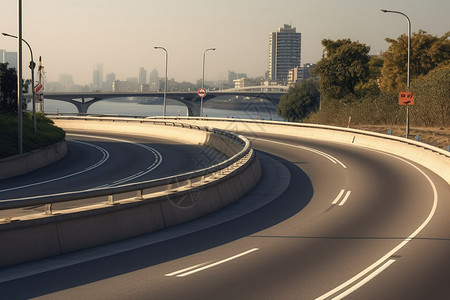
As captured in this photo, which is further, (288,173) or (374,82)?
(374,82)

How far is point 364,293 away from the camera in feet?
30.3

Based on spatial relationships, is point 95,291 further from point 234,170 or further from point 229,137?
point 229,137

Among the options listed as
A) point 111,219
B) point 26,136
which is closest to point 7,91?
point 26,136

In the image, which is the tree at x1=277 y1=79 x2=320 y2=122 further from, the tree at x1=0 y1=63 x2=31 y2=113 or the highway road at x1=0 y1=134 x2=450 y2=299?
the highway road at x1=0 y1=134 x2=450 y2=299

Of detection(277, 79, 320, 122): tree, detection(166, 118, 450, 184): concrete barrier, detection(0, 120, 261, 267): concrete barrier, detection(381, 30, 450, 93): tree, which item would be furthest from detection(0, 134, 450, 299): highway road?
detection(277, 79, 320, 122): tree

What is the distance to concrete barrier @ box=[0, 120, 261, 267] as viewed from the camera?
413 inches

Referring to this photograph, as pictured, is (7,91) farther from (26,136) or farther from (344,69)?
(344,69)

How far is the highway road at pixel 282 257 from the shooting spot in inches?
365

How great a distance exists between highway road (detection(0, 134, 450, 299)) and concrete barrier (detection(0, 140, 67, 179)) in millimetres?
12743

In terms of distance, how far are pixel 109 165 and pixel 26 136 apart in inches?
230

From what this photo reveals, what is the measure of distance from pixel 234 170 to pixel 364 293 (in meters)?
9.98

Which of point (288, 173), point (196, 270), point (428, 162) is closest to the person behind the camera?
point (196, 270)

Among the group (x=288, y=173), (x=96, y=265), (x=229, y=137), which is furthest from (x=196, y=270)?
(x=229, y=137)

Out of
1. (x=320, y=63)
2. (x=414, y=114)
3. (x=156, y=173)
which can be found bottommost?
(x=156, y=173)
